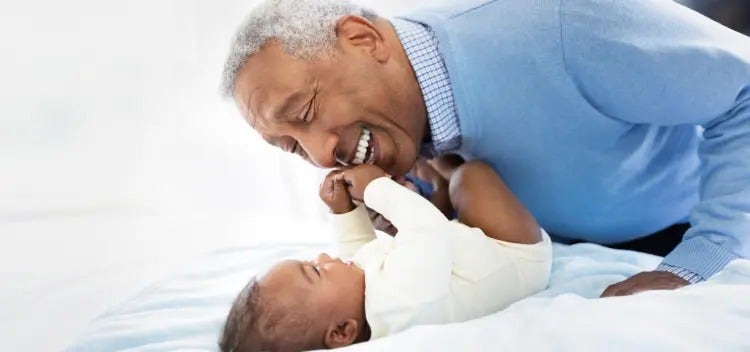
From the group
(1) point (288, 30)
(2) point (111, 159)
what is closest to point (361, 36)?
(1) point (288, 30)

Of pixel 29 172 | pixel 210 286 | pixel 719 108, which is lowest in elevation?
pixel 210 286

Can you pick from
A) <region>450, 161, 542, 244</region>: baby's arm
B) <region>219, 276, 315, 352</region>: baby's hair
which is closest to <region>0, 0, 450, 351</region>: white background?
<region>219, 276, 315, 352</region>: baby's hair

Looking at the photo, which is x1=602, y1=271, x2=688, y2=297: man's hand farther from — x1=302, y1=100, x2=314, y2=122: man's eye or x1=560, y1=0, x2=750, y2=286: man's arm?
x1=302, y1=100, x2=314, y2=122: man's eye

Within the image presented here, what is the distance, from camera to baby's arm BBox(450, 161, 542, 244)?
108 cm

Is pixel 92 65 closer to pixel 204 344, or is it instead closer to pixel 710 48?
pixel 204 344

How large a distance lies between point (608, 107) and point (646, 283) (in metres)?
0.30

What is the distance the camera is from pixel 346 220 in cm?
122

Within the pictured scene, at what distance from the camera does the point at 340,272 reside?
3.33 ft

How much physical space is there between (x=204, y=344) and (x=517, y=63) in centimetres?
63

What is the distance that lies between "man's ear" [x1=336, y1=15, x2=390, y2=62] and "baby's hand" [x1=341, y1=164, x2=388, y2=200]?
0.18m

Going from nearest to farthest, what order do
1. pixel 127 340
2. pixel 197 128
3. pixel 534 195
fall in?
pixel 127 340 → pixel 534 195 → pixel 197 128

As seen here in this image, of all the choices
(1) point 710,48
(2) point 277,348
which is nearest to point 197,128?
(2) point 277,348

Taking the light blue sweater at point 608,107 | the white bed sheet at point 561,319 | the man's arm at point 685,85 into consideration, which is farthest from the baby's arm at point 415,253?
the man's arm at point 685,85

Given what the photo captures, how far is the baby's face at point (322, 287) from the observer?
961mm
